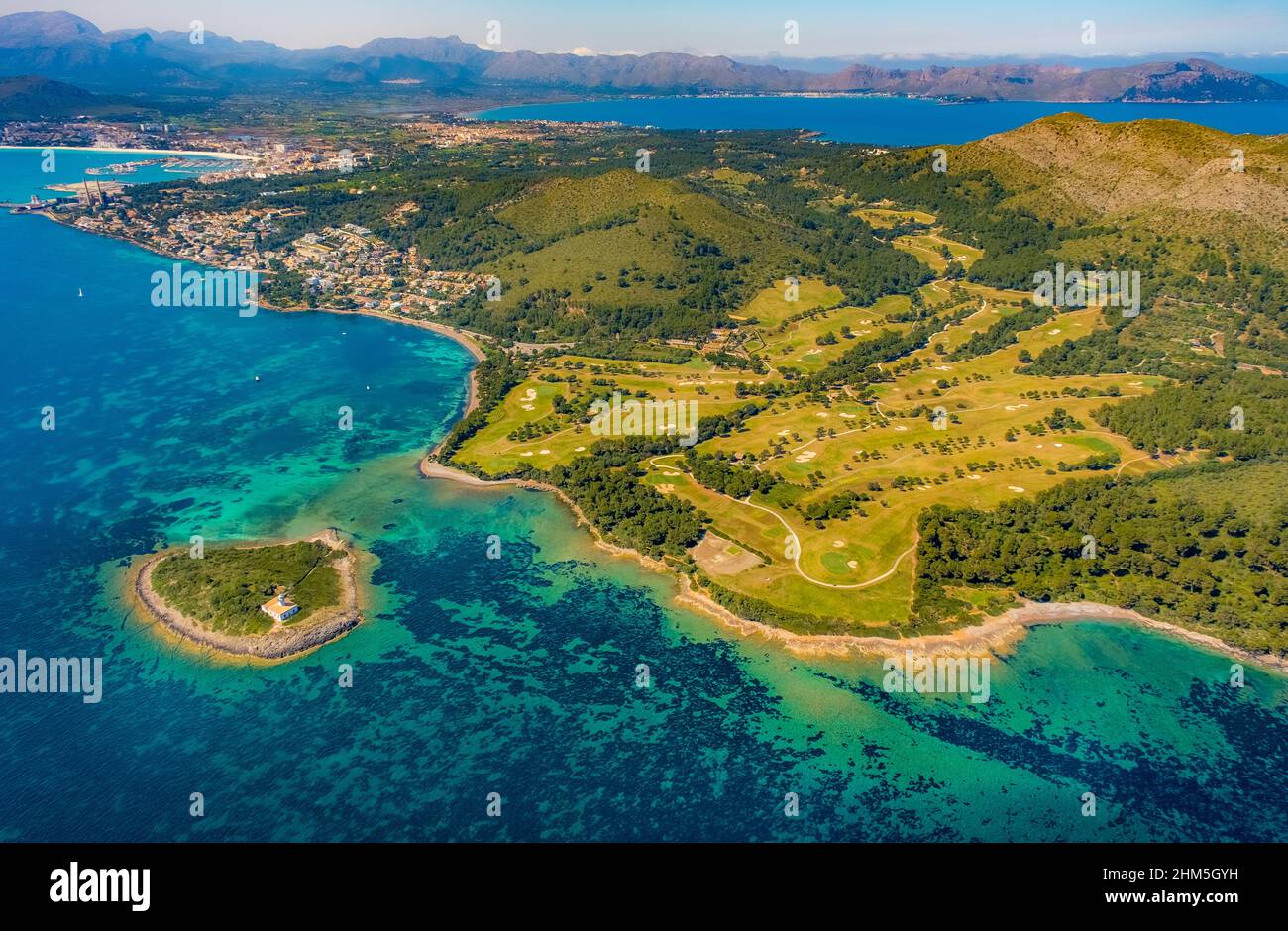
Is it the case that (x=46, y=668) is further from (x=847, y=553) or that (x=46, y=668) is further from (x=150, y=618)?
(x=847, y=553)

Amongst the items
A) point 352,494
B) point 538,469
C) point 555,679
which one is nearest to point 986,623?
point 555,679

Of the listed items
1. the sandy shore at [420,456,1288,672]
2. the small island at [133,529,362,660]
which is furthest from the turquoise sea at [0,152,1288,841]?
the small island at [133,529,362,660]

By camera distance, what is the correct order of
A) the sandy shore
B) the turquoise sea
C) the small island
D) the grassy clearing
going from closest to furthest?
the turquoise sea → the small island → the sandy shore → the grassy clearing

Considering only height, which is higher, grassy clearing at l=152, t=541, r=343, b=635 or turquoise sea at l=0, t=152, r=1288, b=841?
grassy clearing at l=152, t=541, r=343, b=635

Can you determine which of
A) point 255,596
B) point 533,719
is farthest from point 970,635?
point 255,596

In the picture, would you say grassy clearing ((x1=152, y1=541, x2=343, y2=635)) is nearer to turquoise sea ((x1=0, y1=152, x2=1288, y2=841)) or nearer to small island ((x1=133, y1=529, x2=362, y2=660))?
small island ((x1=133, y1=529, x2=362, y2=660))

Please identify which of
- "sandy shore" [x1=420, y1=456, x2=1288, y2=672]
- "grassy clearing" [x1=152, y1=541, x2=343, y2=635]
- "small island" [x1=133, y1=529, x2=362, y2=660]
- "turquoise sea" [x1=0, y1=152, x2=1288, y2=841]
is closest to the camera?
"turquoise sea" [x1=0, y1=152, x2=1288, y2=841]
